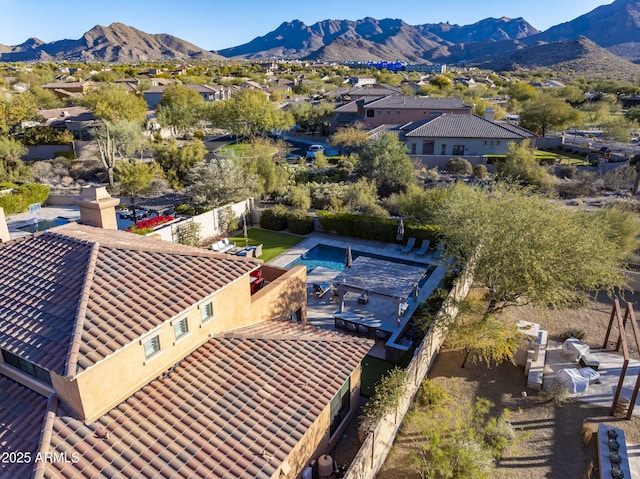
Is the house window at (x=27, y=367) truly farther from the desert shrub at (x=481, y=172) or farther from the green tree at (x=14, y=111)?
the green tree at (x=14, y=111)

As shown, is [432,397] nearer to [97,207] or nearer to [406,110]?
[97,207]

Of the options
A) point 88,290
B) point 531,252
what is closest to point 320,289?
point 531,252

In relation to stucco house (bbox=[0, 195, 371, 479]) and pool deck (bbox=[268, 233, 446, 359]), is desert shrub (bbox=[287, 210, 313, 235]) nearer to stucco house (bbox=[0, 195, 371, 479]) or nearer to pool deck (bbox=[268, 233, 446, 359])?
pool deck (bbox=[268, 233, 446, 359])

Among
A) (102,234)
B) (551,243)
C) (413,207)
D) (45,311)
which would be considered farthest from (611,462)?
(413,207)

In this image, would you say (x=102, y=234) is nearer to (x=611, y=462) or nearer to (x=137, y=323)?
(x=137, y=323)

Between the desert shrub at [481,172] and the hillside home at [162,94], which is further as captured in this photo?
the hillside home at [162,94]

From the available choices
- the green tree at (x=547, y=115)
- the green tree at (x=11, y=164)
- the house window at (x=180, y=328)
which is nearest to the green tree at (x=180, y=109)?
the green tree at (x=11, y=164)
